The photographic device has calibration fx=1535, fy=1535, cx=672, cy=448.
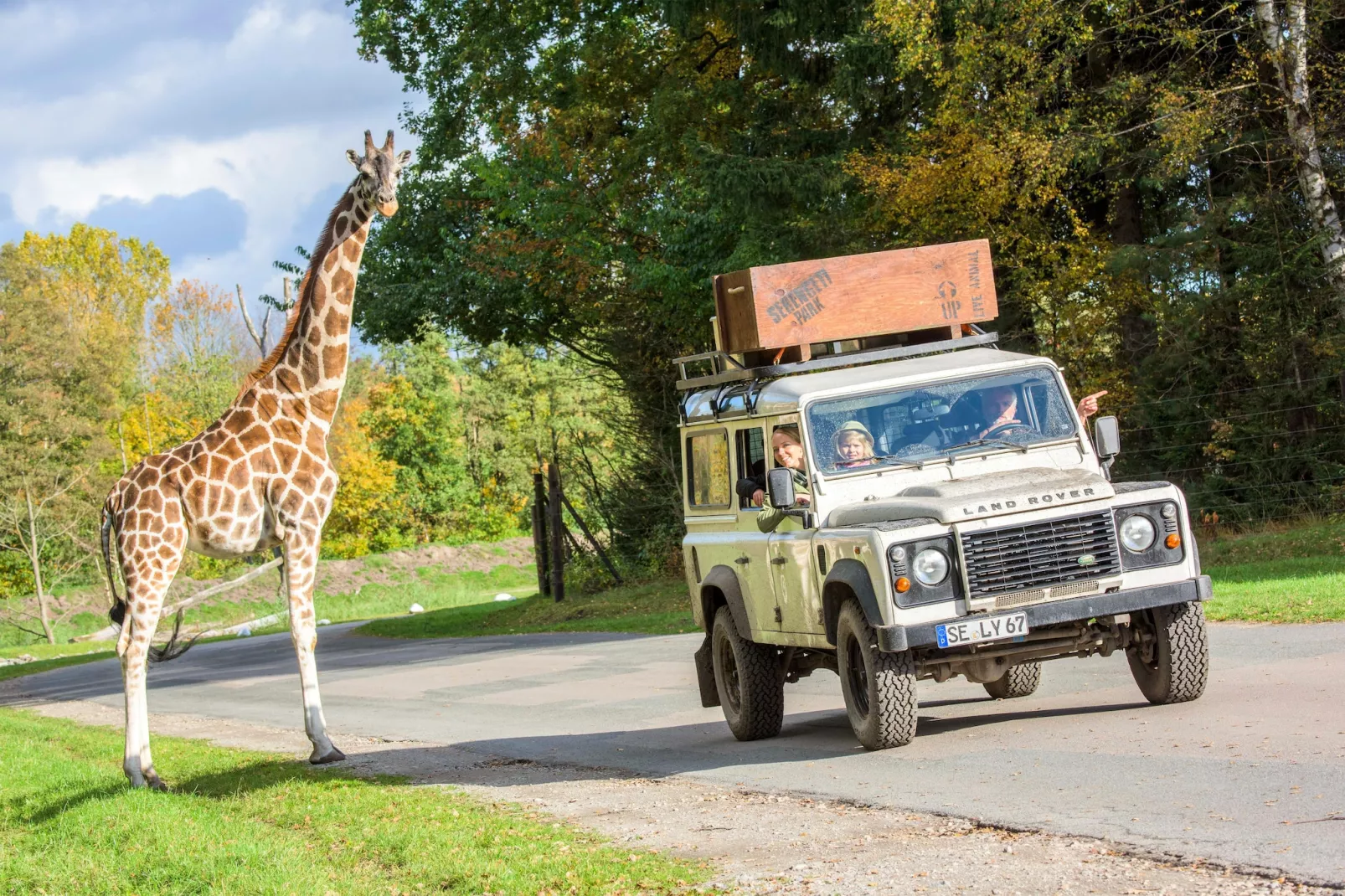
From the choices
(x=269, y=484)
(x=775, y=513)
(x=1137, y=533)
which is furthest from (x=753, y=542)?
(x=269, y=484)

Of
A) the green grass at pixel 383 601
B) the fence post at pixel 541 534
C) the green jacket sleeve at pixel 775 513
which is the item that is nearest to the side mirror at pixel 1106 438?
the green jacket sleeve at pixel 775 513

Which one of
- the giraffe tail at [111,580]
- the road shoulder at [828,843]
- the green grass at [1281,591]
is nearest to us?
the road shoulder at [828,843]

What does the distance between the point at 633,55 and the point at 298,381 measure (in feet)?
78.1

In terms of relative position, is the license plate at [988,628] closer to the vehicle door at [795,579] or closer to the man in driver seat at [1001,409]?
the vehicle door at [795,579]

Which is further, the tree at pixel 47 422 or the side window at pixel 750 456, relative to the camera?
the tree at pixel 47 422

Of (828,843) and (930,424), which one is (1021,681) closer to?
(930,424)

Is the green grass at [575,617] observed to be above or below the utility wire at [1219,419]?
below

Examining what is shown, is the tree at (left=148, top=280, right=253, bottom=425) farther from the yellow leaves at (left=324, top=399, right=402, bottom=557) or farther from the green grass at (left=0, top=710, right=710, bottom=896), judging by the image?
the green grass at (left=0, top=710, right=710, bottom=896)

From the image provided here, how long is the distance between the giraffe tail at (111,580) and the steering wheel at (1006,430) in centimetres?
658

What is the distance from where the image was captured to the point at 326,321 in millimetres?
12664

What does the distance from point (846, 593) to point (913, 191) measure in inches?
566

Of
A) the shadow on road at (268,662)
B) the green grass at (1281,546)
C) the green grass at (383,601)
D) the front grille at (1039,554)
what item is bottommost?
the green grass at (383,601)

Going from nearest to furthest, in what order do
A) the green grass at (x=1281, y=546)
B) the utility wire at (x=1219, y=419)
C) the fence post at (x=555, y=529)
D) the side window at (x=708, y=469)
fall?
the side window at (x=708, y=469) < the green grass at (x=1281, y=546) < the utility wire at (x=1219, y=419) < the fence post at (x=555, y=529)

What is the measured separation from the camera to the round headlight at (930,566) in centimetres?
887
